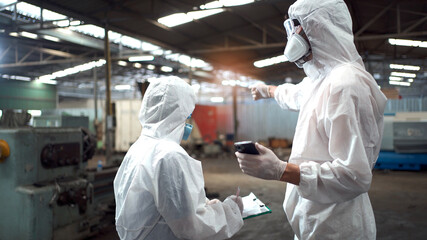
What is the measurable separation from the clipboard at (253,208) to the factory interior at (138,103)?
275 centimetres

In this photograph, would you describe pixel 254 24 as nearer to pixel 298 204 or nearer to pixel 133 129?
pixel 133 129

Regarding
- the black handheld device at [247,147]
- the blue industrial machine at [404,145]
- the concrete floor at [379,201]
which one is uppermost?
the black handheld device at [247,147]

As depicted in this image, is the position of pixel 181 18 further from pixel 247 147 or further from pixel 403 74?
pixel 403 74

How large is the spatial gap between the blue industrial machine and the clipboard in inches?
340

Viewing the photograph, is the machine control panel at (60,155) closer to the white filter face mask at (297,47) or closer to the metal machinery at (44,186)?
the metal machinery at (44,186)

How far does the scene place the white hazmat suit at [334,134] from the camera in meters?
1.23

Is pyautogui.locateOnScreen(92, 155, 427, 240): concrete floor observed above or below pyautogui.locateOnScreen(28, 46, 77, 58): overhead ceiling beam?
below

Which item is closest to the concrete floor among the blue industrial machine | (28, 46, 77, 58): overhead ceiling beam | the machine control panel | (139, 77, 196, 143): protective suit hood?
the blue industrial machine

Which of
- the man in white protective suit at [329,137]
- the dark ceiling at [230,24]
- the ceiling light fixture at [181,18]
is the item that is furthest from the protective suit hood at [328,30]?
the ceiling light fixture at [181,18]

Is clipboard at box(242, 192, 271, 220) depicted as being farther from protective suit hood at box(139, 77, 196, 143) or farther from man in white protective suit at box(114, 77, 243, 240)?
protective suit hood at box(139, 77, 196, 143)

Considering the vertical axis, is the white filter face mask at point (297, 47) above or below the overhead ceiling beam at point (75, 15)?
below

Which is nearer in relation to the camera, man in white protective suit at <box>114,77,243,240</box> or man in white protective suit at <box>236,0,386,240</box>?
man in white protective suit at <box>236,0,386,240</box>

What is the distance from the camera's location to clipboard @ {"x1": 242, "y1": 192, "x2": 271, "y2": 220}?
1770 millimetres

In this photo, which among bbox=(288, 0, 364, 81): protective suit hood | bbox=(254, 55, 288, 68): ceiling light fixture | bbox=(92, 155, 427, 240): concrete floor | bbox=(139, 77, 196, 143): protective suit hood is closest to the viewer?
bbox=(288, 0, 364, 81): protective suit hood
